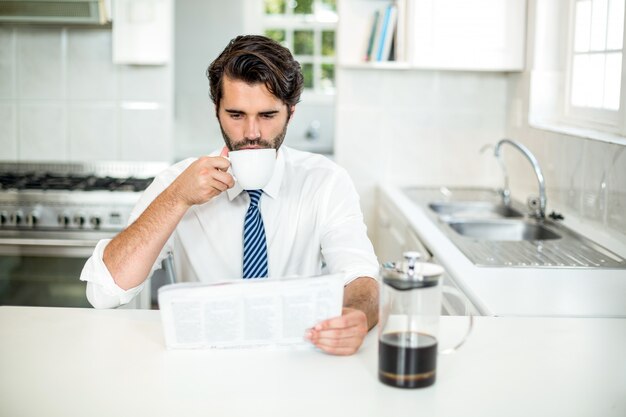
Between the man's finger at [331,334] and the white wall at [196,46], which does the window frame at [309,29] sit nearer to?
the white wall at [196,46]

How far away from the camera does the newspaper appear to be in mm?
1459

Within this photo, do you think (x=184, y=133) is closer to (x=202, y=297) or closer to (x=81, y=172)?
(x=81, y=172)

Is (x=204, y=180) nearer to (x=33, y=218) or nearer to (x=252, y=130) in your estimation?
(x=252, y=130)

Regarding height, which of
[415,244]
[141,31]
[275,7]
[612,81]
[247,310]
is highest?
[275,7]

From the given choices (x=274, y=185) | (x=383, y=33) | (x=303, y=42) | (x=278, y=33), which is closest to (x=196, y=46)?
(x=278, y=33)

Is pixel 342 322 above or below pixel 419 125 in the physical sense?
below

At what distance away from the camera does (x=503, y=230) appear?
3174 millimetres

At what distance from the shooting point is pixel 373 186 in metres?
4.23

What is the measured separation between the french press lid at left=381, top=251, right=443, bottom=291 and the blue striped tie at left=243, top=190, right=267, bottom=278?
0.76m

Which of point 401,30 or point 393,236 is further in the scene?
point 401,30

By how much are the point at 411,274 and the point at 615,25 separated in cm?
207

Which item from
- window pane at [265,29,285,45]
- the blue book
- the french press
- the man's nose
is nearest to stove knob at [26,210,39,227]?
the blue book

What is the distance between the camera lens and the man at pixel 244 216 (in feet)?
5.86

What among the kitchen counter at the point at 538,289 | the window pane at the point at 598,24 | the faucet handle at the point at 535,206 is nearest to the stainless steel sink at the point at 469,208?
the faucet handle at the point at 535,206
